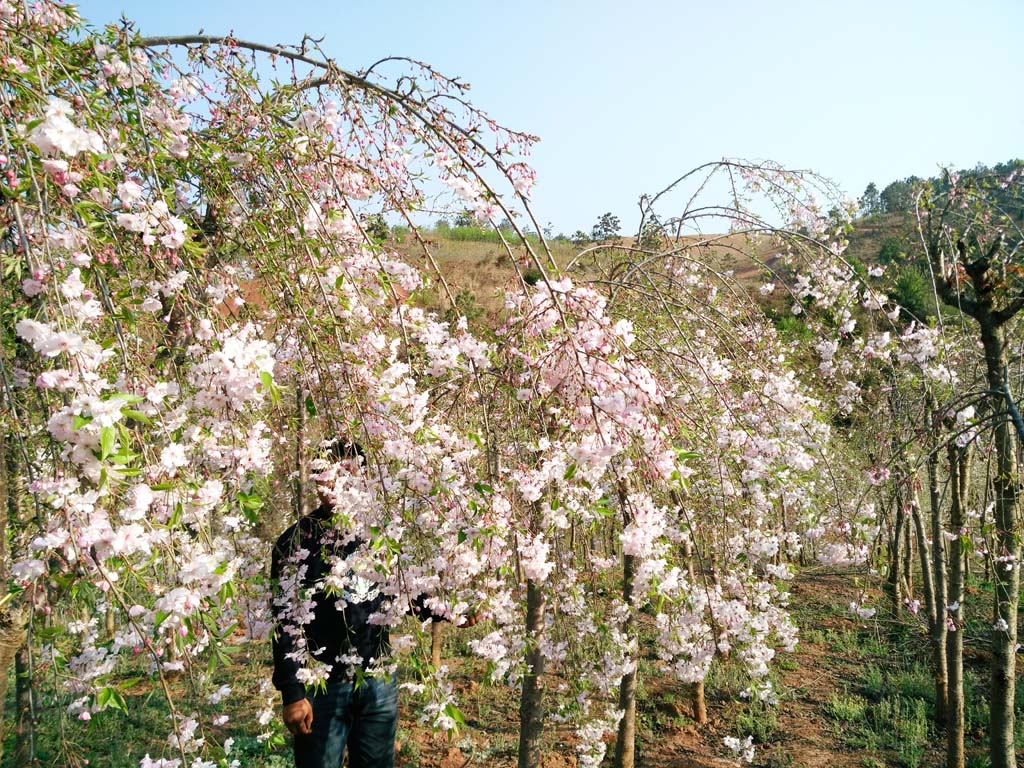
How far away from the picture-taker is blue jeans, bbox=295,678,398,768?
3099 millimetres

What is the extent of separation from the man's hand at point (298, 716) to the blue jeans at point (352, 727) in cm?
3

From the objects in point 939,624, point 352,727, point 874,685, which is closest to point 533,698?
point 352,727

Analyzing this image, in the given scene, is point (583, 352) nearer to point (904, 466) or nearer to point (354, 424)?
point (354, 424)

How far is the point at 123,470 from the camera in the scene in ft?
3.77

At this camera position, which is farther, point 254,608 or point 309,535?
point 254,608

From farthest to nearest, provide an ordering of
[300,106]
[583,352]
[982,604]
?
1. [982,604]
2. [300,106]
3. [583,352]

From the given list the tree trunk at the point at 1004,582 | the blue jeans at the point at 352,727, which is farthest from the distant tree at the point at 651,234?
the blue jeans at the point at 352,727

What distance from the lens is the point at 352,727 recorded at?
10.6ft

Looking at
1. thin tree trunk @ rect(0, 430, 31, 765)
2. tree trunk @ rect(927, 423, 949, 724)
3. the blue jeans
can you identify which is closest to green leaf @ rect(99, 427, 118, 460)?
thin tree trunk @ rect(0, 430, 31, 765)

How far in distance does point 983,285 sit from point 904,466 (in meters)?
1.20

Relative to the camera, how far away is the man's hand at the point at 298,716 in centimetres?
304

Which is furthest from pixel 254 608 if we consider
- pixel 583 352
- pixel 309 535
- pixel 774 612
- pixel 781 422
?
pixel 774 612

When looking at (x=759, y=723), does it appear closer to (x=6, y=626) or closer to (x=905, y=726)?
(x=905, y=726)

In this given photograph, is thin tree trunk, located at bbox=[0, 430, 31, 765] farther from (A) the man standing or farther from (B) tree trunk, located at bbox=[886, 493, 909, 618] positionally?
(B) tree trunk, located at bbox=[886, 493, 909, 618]
